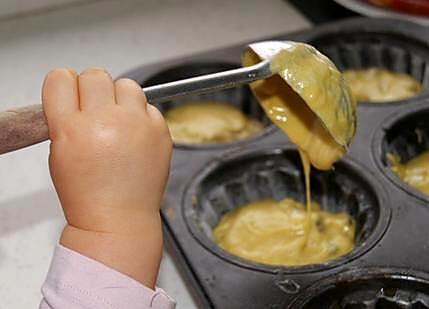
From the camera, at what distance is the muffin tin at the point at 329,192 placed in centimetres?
83

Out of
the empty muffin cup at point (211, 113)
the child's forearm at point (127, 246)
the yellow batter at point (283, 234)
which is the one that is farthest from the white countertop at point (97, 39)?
the child's forearm at point (127, 246)

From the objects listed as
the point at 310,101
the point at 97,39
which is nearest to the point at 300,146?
the point at 310,101

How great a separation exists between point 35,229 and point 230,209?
0.24m

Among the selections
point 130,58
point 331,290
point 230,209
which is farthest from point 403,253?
point 130,58

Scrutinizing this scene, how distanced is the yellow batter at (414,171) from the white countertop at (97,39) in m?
0.36

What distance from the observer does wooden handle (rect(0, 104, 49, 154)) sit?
0.64 meters

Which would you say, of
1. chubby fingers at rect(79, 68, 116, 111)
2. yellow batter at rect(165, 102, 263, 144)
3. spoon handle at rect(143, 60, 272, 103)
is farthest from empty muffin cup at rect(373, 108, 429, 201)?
chubby fingers at rect(79, 68, 116, 111)

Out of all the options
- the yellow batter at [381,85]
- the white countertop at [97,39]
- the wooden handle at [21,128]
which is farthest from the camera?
the yellow batter at [381,85]

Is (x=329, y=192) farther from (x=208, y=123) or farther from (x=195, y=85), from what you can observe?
(x=195, y=85)

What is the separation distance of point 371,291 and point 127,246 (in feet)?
0.95

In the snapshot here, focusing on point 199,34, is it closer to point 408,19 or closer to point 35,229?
point 408,19

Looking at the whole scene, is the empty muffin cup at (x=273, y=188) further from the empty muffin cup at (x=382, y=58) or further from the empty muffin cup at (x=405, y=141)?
the empty muffin cup at (x=382, y=58)

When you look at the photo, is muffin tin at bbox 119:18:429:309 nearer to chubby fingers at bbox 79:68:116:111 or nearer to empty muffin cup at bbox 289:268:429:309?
empty muffin cup at bbox 289:268:429:309

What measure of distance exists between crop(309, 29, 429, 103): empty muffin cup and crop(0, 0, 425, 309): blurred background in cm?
7
